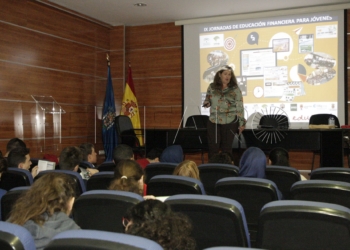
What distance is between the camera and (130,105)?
8117mm

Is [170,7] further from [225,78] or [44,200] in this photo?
[44,200]

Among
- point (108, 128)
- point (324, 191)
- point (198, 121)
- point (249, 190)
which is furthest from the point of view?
point (108, 128)

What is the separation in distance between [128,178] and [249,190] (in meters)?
0.69

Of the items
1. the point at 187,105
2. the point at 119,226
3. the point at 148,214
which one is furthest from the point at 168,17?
the point at 148,214

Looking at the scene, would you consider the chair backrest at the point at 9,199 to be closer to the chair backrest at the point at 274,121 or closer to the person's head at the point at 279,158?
the person's head at the point at 279,158

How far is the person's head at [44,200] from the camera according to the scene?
5.17 ft

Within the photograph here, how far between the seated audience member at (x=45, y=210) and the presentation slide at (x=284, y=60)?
5.90 meters

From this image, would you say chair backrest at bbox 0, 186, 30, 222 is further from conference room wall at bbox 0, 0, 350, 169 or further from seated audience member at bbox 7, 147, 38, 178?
conference room wall at bbox 0, 0, 350, 169

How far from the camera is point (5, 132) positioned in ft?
19.9

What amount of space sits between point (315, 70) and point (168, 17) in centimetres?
295

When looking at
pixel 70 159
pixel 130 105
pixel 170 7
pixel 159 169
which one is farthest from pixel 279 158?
pixel 130 105

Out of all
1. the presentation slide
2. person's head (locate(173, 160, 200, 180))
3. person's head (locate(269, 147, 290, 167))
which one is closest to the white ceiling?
the presentation slide

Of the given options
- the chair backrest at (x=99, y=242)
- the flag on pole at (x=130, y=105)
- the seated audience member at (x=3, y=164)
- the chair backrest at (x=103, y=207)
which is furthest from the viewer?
the flag on pole at (x=130, y=105)

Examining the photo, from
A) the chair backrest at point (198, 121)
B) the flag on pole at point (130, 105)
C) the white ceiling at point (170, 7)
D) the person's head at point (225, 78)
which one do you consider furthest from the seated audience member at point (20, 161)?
the flag on pole at point (130, 105)
